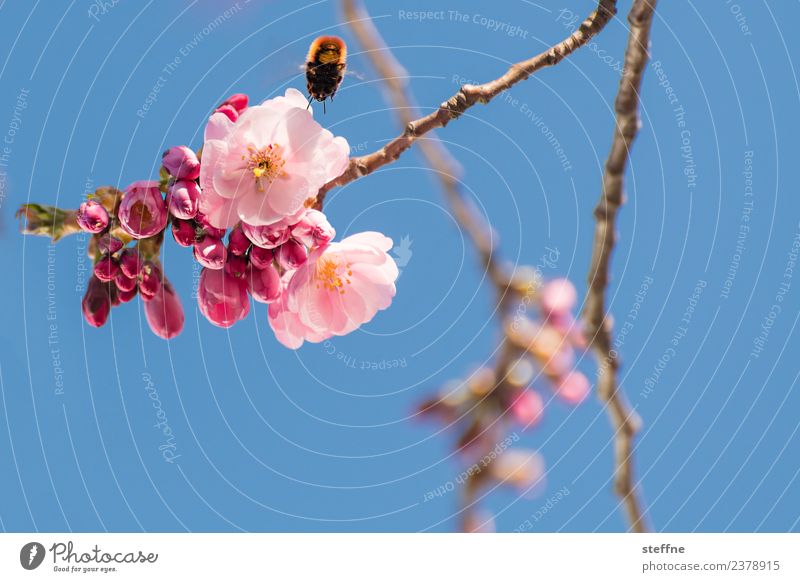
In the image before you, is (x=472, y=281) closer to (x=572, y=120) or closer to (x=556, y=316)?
(x=556, y=316)

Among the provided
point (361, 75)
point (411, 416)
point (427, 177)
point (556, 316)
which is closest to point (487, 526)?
point (411, 416)

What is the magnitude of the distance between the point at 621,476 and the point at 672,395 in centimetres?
18

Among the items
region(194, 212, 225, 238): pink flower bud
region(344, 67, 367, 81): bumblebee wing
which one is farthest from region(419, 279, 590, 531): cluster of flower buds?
region(194, 212, 225, 238): pink flower bud

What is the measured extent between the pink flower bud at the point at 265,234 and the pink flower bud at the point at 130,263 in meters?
0.13

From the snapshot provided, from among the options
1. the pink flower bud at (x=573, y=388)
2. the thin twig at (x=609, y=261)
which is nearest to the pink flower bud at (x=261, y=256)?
the thin twig at (x=609, y=261)

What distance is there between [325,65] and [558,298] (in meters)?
0.56

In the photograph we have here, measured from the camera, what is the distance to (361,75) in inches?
39.6

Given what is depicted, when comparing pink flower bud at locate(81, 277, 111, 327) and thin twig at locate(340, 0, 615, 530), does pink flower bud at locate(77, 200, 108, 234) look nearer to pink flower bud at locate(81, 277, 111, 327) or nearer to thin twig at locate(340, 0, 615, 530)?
pink flower bud at locate(81, 277, 111, 327)

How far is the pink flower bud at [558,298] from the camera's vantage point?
50.8 inches

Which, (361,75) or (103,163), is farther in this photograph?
(103,163)

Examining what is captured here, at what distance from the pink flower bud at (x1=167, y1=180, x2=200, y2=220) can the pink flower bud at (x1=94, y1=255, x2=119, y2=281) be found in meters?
0.11

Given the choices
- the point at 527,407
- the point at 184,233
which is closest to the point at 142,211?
the point at 184,233

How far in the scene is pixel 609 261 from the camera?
3.71ft

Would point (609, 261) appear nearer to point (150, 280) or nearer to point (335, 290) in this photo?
point (335, 290)
